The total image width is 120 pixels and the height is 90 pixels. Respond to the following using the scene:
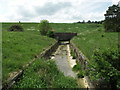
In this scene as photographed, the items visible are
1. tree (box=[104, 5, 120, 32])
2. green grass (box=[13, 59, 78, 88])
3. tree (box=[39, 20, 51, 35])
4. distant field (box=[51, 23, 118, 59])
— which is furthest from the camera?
tree (box=[39, 20, 51, 35])

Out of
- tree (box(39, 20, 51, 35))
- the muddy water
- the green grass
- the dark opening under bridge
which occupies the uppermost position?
tree (box(39, 20, 51, 35))

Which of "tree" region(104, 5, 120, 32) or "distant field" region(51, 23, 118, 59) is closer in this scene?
"distant field" region(51, 23, 118, 59)

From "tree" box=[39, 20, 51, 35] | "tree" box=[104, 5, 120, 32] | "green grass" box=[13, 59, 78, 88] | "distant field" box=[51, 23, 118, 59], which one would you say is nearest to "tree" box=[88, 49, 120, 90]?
"green grass" box=[13, 59, 78, 88]

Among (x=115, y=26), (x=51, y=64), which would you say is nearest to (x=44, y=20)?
(x=115, y=26)

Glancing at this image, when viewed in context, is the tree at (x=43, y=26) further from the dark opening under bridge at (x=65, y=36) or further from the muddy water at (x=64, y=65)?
the muddy water at (x=64, y=65)

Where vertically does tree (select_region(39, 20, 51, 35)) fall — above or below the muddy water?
above

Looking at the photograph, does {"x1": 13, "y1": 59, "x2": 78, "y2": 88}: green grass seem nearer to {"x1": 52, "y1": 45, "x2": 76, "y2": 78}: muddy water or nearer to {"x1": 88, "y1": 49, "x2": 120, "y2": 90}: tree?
{"x1": 88, "y1": 49, "x2": 120, "y2": 90}: tree

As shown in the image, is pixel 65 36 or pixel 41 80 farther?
pixel 65 36

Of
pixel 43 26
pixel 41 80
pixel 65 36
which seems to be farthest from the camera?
pixel 65 36

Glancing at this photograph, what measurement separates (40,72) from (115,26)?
2705 cm

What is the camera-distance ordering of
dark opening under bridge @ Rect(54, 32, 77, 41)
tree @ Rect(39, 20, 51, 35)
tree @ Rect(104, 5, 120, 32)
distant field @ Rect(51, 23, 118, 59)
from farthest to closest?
1. dark opening under bridge @ Rect(54, 32, 77, 41)
2. tree @ Rect(39, 20, 51, 35)
3. tree @ Rect(104, 5, 120, 32)
4. distant field @ Rect(51, 23, 118, 59)

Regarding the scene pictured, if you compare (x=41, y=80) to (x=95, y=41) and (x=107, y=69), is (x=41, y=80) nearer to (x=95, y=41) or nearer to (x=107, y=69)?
(x=107, y=69)

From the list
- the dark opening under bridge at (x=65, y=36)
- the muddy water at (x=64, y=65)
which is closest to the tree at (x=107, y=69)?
the muddy water at (x=64, y=65)

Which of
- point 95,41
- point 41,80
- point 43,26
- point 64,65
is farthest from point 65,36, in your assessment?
point 41,80
